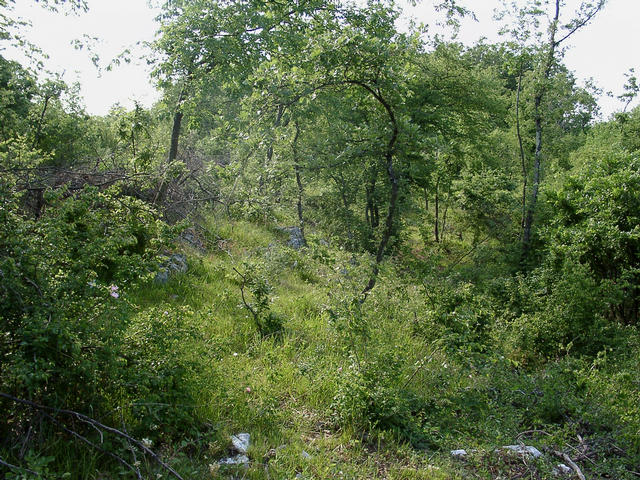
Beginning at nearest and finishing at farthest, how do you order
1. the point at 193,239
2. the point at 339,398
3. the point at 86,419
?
1. the point at 86,419
2. the point at 339,398
3. the point at 193,239

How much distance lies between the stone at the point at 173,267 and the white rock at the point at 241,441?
335 centimetres

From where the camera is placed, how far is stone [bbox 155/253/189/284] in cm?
623

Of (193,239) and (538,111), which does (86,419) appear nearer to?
(193,239)

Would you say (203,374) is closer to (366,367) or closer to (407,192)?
(366,367)

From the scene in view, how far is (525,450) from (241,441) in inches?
84.9

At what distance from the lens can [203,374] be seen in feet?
11.8

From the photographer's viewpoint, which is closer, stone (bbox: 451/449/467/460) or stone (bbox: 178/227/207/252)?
stone (bbox: 451/449/467/460)

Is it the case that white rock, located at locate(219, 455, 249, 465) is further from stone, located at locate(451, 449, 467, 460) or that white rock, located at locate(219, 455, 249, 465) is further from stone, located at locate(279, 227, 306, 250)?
stone, located at locate(279, 227, 306, 250)

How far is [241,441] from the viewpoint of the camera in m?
3.20

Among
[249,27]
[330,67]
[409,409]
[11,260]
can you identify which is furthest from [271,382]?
[249,27]

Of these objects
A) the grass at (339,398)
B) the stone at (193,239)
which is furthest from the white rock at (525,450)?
the stone at (193,239)

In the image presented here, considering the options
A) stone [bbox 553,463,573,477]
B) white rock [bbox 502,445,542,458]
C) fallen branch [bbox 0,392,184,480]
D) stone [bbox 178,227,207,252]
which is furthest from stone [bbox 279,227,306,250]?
fallen branch [bbox 0,392,184,480]

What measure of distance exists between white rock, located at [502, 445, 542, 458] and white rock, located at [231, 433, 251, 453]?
1981 millimetres

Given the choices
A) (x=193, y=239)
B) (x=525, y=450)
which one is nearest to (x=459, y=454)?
(x=525, y=450)
